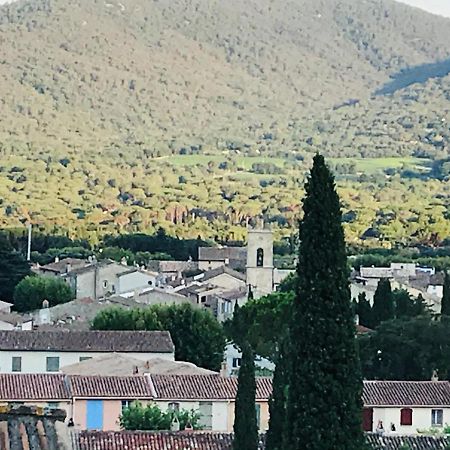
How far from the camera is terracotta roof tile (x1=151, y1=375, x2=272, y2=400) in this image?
103 ft

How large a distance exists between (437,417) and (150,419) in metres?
6.83

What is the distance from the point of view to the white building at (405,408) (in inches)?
1228

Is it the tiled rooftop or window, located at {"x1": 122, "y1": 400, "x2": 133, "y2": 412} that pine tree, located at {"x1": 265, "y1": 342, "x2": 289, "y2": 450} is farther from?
window, located at {"x1": 122, "y1": 400, "x2": 133, "y2": 412}

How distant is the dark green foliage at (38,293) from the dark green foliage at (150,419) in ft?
97.1

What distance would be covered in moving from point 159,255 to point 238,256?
7420mm

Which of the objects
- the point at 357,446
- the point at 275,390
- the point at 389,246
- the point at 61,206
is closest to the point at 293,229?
the point at 389,246

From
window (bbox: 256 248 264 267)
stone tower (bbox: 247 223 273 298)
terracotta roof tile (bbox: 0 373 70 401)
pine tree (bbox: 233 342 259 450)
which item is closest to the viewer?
pine tree (bbox: 233 342 259 450)

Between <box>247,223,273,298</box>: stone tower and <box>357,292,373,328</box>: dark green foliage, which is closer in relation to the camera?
<box>357,292,373,328</box>: dark green foliage

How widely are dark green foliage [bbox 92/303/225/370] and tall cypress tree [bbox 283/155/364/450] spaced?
28182 millimetres

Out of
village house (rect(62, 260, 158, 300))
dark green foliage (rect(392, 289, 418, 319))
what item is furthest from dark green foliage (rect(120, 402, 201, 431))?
village house (rect(62, 260, 158, 300))

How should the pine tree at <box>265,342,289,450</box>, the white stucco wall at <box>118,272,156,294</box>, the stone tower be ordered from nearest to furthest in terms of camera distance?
the pine tree at <box>265,342,289,450</box> → the white stucco wall at <box>118,272,156,294</box> → the stone tower

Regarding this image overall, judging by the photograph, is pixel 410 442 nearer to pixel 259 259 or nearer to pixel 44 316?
pixel 44 316

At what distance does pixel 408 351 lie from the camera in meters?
39.2

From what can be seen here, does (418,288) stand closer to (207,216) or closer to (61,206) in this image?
(207,216)
